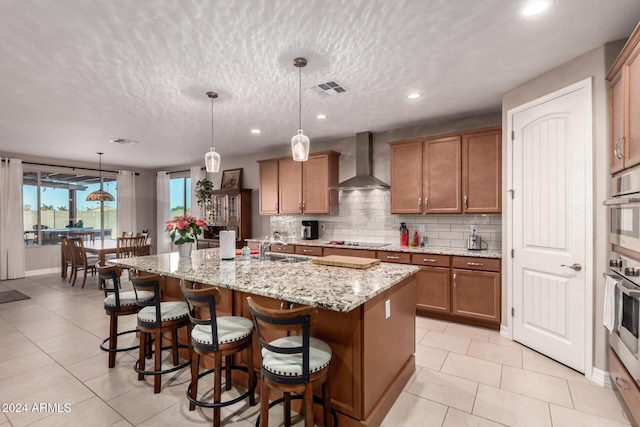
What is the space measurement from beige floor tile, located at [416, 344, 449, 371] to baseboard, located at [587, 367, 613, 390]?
1103 mm

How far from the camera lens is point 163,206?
27.8 ft

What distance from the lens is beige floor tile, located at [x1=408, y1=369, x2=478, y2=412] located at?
225cm

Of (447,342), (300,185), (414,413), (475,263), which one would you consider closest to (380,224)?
(300,185)

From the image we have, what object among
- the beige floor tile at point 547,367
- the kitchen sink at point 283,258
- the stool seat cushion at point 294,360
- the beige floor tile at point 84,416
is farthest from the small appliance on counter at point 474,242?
the beige floor tile at point 84,416

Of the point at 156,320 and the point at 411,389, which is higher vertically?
the point at 156,320

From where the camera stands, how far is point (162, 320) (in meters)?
2.34

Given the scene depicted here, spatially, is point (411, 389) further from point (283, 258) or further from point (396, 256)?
point (396, 256)

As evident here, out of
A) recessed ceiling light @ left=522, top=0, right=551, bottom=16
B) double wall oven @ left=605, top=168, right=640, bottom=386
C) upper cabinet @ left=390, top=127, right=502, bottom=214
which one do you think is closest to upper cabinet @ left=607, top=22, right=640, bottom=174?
double wall oven @ left=605, top=168, right=640, bottom=386

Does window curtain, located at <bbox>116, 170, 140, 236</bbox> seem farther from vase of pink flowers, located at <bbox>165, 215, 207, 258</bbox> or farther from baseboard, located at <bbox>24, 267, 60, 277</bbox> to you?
vase of pink flowers, located at <bbox>165, 215, 207, 258</bbox>

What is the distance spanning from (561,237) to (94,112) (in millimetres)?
5282

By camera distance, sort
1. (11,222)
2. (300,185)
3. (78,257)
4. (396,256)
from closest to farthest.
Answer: (396,256) → (300,185) → (78,257) → (11,222)

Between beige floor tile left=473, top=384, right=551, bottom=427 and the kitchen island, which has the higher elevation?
the kitchen island

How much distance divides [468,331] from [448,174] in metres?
1.92

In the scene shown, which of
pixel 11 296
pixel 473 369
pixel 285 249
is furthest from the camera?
pixel 285 249
